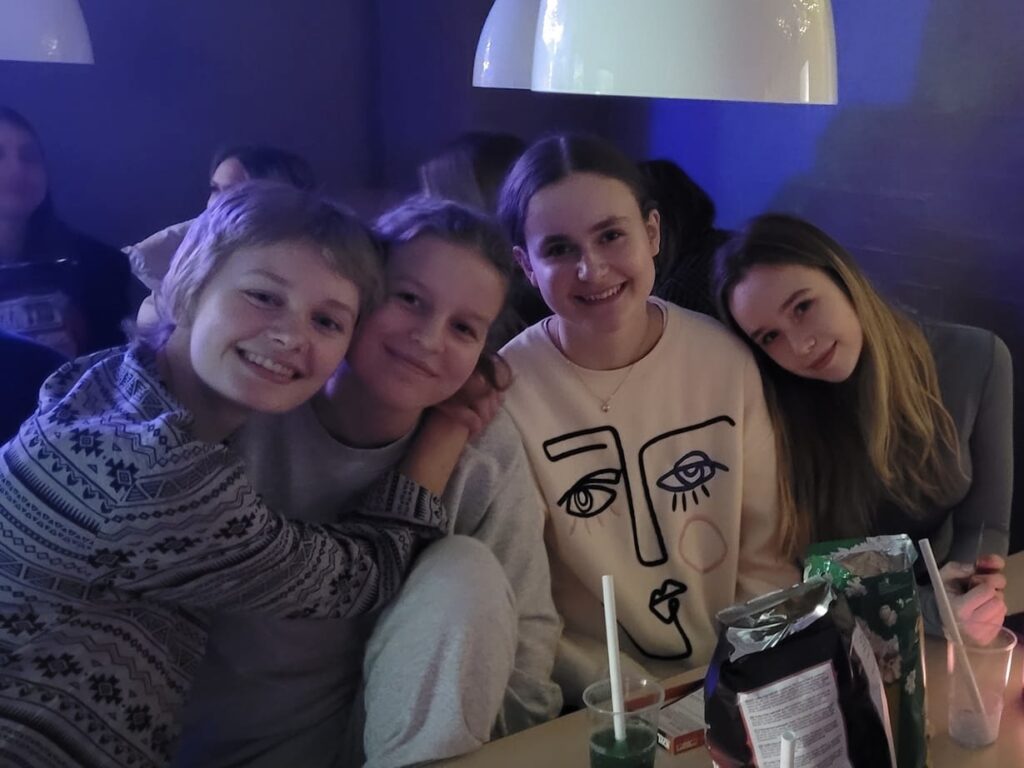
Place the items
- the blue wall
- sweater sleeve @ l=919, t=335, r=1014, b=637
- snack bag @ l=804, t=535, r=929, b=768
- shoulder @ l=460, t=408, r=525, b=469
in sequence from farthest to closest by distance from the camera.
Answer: the blue wall
sweater sleeve @ l=919, t=335, r=1014, b=637
shoulder @ l=460, t=408, r=525, b=469
snack bag @ l=804, t=535, r=929, b=768

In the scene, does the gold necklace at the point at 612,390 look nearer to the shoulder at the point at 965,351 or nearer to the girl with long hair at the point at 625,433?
the girl with long hair at the point at 625,433

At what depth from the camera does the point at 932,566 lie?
37.1 inches

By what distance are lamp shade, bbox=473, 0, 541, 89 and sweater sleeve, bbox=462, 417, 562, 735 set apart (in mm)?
618

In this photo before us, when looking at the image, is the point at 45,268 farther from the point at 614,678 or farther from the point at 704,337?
the point at 614,678

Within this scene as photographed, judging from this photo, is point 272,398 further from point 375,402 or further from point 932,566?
point 932,566

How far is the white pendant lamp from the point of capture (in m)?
0.76

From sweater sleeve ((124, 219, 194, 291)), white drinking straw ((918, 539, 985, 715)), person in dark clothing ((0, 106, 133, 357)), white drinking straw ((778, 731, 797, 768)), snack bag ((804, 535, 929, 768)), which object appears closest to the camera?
white drinking straw ((778, 731, 797, 768))

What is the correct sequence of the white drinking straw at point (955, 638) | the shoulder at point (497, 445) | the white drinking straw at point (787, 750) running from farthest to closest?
the shoulder at point (497, 445) < the white drinking straw at point (955, 638) < the white drinking straw at point (787, 750)

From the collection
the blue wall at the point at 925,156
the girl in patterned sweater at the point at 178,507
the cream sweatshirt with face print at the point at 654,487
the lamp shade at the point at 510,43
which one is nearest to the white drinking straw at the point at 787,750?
the girl in patterned sweater at the point at 178,507

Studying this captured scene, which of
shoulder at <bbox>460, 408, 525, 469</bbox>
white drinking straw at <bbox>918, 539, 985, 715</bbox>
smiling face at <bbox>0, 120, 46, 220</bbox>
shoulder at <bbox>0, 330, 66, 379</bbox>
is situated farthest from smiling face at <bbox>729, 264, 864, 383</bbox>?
smiling face at <bbox>0, 120, 46, 220</bbox>

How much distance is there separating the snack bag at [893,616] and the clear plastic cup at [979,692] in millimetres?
91

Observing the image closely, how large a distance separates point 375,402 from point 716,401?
0.52 m

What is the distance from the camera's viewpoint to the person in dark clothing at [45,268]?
2.12 m

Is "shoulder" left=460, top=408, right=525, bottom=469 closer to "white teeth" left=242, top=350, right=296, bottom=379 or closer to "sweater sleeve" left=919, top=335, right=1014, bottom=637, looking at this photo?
"white teeth" left=242, top=350, right=296, bottom=379
